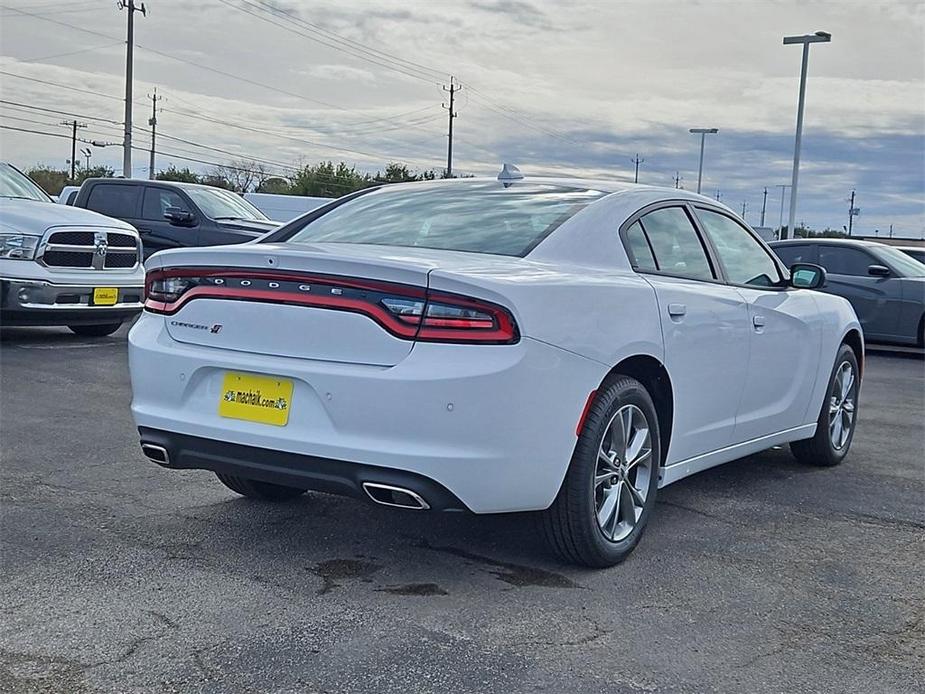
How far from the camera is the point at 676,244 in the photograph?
16.1 ft

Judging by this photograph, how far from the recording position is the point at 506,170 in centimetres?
509

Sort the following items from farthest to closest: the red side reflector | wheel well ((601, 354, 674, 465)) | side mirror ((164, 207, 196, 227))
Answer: side mirror ((164, 207, 196, 227)) → wheel well ((601, 354, 674, 465)) → the red side reflector

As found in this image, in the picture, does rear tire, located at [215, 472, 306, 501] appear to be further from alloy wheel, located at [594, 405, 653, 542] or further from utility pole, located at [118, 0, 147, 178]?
utility pole, located at [118, 0, 147, 178]

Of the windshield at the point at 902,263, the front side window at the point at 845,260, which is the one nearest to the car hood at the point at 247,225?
the front side window at the point at 845,260

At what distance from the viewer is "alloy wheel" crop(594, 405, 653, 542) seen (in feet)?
13.5

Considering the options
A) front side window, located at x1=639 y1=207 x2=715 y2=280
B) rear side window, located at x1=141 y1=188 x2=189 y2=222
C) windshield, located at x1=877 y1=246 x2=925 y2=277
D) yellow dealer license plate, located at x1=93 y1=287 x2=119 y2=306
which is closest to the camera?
front side window, located at x1=639 y1=207 x2=715 y2=280

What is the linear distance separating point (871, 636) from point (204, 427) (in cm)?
238

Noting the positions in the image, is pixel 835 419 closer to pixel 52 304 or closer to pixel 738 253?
pixel 738 253

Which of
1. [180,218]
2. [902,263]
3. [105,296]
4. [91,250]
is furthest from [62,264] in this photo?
[902,263]

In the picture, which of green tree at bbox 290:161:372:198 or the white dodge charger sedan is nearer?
the white dodge charger sedan

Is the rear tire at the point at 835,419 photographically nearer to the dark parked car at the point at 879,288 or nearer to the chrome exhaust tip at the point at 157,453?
the chrome exhaust tip at the point at 157,453

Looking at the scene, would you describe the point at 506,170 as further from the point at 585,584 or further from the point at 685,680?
the point at 685,680

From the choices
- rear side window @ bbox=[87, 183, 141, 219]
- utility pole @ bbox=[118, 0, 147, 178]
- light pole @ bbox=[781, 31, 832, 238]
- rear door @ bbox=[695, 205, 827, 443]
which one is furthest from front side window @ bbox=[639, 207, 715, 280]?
utility pole @ bbox=[118, 0, 147, 178]

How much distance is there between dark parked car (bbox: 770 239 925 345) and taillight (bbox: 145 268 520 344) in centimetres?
1069
